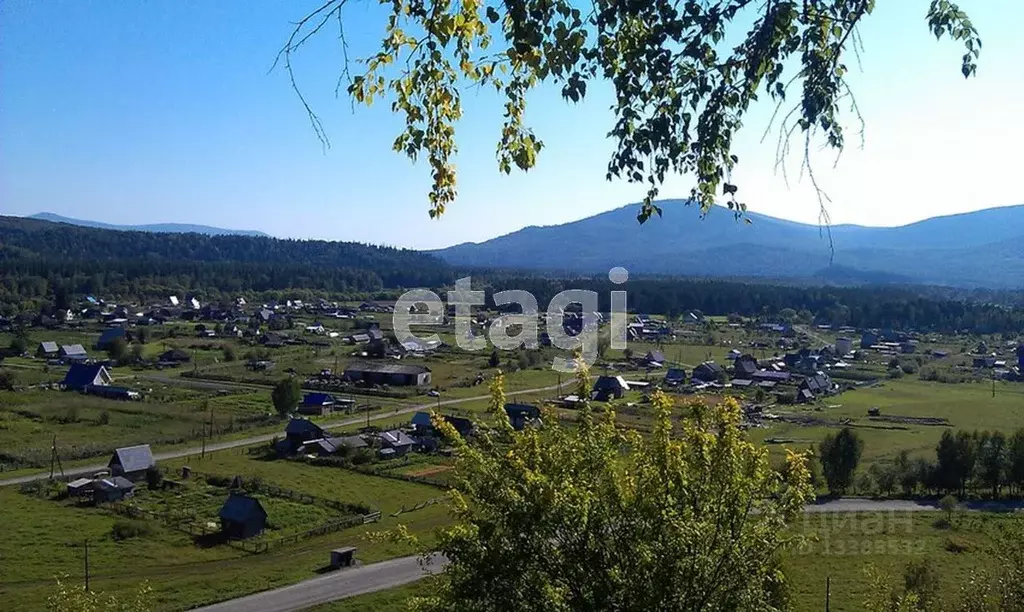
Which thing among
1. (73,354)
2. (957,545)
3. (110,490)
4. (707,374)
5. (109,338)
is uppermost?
(109,338)

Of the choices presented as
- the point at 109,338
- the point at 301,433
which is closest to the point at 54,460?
the point at 301,433

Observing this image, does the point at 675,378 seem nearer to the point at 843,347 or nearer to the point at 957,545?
the point at 843,347

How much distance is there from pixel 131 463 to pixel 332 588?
11.8 meters

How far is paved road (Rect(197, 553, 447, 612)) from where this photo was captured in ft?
45.4

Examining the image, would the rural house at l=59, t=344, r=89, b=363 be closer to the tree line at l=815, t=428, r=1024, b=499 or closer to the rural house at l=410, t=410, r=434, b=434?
the rural house at l=410, t=410, r=434, b=434

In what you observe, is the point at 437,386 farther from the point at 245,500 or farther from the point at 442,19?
the point at 442,19

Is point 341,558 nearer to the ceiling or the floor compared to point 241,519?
nearer to the floor

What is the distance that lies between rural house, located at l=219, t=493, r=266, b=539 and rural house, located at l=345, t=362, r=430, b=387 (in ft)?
81.8

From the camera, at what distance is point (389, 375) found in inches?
→ 1756

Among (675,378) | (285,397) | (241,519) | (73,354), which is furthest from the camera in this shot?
(73,354)

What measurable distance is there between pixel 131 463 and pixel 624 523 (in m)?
23.5

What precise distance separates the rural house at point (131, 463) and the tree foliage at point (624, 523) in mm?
22621

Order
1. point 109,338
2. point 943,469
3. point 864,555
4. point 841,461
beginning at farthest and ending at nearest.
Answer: point 109,338 → point 943,469 → point 841,461 → point 864,555

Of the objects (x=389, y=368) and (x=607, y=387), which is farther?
(x=389, y=368)
